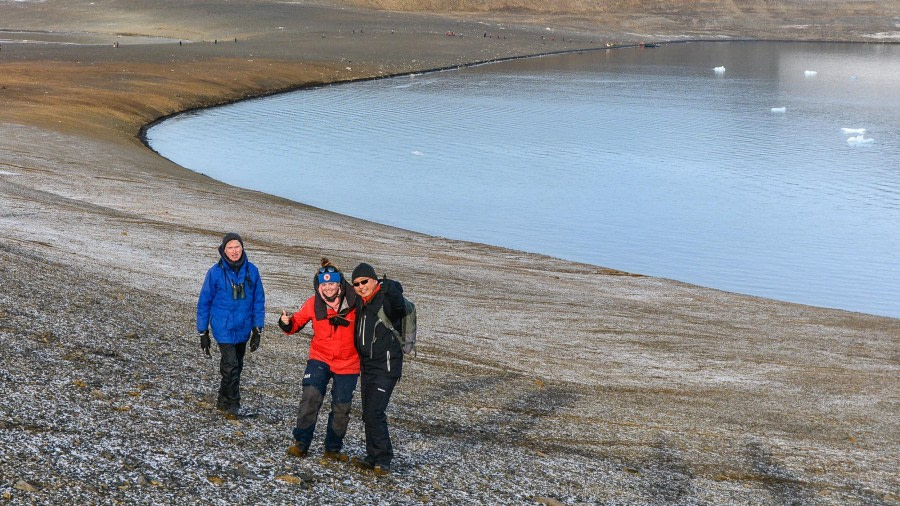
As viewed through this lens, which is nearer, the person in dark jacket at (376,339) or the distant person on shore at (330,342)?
the person in dark jacket at (376,339)

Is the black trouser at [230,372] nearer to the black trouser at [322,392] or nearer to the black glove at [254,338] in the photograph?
the black glove at [254,338]

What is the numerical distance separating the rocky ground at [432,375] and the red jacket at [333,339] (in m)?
1.10

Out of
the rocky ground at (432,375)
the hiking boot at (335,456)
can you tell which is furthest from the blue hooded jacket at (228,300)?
the hiking boot at (335,456)

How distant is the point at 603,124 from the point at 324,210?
2787cm

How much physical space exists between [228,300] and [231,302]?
3cm

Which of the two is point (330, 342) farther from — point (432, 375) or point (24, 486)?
point (432, 375)

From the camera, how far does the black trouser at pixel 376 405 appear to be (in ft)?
28.9

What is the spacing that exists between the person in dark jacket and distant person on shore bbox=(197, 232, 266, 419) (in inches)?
53.8

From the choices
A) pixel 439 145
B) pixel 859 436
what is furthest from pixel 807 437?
pixel 439 145

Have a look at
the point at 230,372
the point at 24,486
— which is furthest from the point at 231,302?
the point at 24,486

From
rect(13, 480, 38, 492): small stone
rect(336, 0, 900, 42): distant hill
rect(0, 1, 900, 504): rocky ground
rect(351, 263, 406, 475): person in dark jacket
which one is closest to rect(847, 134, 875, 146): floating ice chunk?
rect(0, 1, 900, 504): rocky ground

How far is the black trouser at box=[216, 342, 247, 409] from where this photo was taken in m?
9.83

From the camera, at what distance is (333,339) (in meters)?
8.83

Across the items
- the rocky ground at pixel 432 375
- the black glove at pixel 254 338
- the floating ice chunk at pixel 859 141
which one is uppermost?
the floating ice chunk at pixel 859 141
